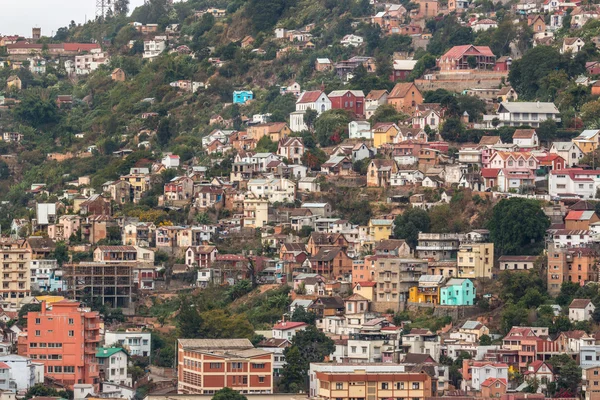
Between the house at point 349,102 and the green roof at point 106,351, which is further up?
the house at point 349,102

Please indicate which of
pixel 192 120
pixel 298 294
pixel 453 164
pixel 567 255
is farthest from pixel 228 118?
pixel 567 255

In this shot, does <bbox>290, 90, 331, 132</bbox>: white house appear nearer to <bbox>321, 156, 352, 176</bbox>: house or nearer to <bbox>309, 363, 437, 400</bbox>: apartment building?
<bbox>321, 156, 352, 176</bbox>: house

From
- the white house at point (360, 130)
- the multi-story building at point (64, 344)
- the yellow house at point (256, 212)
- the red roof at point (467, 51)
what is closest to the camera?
the multi-story building at point (64, 344)

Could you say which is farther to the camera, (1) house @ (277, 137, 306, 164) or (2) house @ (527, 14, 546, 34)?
(2) house @ (527, 14, 546, 34)

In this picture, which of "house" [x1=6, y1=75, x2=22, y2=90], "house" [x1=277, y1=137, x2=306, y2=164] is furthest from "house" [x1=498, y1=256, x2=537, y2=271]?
"house" [x1=6, y1=75, x2=22, y2=90]

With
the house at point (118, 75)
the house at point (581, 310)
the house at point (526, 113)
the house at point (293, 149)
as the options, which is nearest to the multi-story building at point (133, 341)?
the house at point (581, 310)

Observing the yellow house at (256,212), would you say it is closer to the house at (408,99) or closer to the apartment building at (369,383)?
the house at (408,99)

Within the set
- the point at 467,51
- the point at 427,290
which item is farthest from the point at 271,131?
the point at 427,290

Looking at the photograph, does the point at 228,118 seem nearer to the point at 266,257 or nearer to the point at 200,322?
the point at 266,257
